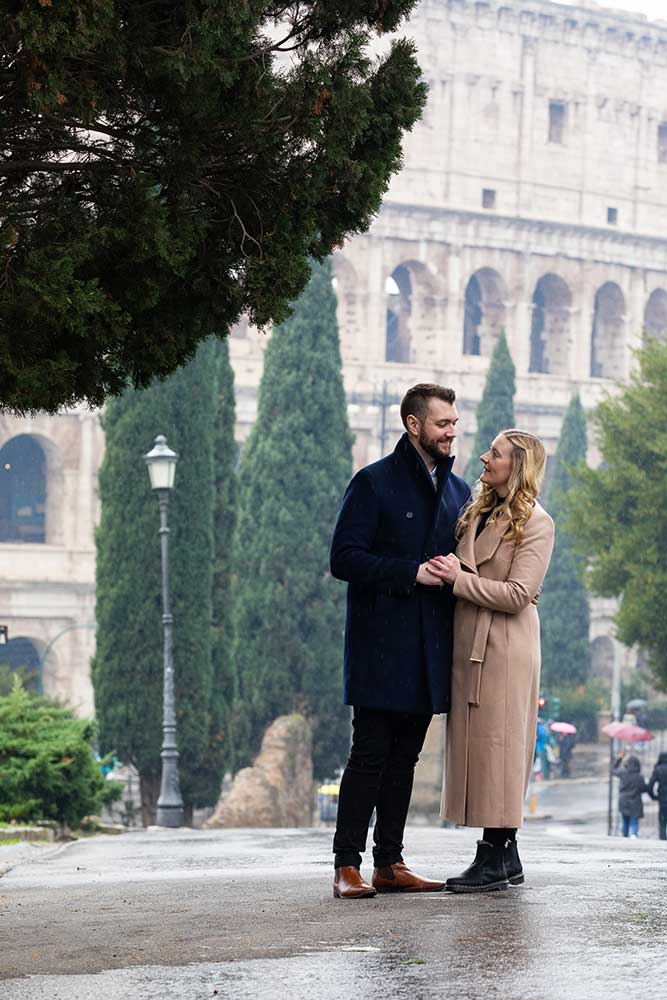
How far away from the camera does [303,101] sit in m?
7.38

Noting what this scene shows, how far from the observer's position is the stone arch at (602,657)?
5778 centimetres

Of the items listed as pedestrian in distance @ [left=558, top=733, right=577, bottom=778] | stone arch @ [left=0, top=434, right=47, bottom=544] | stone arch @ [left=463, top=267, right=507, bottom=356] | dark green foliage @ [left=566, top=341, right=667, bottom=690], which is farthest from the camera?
stone arch @ [left=463, top=267, right=507, bottom=356]

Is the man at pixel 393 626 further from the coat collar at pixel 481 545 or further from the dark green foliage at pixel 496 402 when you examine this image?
the dark green foliage at pixel 496 402

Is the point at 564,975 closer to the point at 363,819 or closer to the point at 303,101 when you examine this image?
the point at 363,819

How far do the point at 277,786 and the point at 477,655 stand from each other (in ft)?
69.6

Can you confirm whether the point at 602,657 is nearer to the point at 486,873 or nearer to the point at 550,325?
the point at 550,325

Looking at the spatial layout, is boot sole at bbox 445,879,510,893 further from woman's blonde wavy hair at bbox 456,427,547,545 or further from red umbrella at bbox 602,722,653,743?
red umbrella at bbox 602,722,653,743

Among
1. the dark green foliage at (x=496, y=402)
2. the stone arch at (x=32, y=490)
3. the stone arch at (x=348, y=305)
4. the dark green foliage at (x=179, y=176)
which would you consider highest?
the stone arch at (x=348, y=305)

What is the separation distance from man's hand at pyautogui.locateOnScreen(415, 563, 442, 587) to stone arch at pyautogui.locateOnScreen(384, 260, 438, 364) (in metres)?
52.8

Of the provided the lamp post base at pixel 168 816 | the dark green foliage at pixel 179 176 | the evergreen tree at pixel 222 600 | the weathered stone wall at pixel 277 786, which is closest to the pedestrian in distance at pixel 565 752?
the weathered stone wall at pixel 277 786

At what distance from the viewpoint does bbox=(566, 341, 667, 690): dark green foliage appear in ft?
102

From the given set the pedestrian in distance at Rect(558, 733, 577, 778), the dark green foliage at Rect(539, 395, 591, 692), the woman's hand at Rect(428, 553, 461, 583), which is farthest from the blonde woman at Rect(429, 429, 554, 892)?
the dark green foliage at Rect(539, 395, 591, 692)

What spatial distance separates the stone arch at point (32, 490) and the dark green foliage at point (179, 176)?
43.7 meters

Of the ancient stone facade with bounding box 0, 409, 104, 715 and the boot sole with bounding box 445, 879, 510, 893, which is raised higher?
the ancient stone facade with bounding box 0, 409, 104, 715
